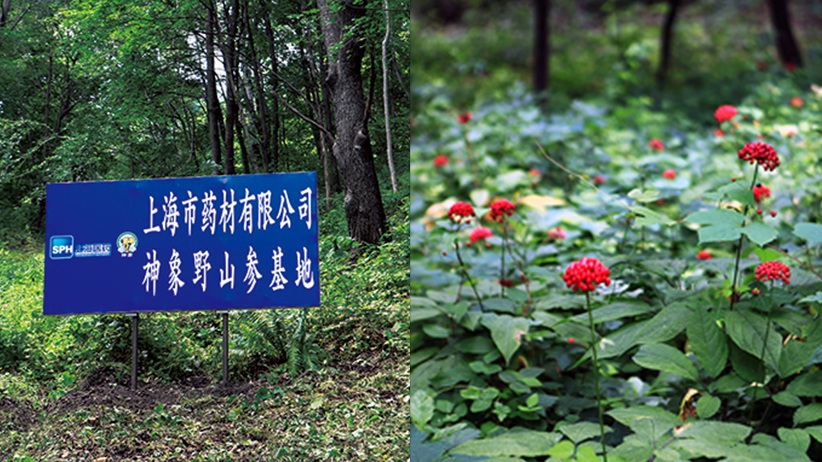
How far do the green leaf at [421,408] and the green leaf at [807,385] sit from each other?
849mm

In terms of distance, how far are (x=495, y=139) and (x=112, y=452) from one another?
2.93m

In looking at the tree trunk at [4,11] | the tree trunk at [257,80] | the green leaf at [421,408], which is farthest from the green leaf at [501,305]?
the tree trunk at [4,11]

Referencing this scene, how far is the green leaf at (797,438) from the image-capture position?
1552 millimetres

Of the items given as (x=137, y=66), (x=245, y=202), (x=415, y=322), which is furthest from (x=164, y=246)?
(x=415, y=322)

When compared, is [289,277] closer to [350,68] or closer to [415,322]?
[415,322]

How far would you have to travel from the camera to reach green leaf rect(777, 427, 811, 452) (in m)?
1.55

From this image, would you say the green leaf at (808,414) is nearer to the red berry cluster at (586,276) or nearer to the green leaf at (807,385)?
the green leaf at (807,385)

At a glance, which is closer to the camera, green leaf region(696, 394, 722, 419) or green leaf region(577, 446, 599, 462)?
green leaf region(577, 446, 599, 462)

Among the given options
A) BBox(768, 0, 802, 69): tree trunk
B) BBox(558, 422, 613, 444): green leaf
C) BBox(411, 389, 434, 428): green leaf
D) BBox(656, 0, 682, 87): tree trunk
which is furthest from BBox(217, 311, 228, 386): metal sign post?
BBox(768, 0, 802, 69): tree trunk

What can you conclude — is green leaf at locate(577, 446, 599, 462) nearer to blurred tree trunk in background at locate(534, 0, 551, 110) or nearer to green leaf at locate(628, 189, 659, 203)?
green leaf at locate(628, 189, 659, 203)

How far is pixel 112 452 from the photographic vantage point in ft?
7.14

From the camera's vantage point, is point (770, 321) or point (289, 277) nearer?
point (770, 321)

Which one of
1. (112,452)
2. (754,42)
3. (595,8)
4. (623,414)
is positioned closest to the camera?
(623,414)

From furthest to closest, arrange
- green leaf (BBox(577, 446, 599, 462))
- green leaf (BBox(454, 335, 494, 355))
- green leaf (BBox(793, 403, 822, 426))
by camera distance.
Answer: green leaf (BBox(454, 335, 494, 355))
green leaf (BBox(793, 403, 822, 426))
green leaf (BBox(577, 446, 599, 462))
